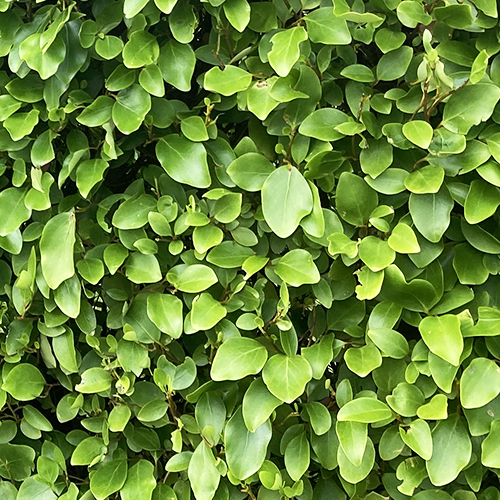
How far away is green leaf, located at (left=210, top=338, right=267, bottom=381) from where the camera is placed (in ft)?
2.34

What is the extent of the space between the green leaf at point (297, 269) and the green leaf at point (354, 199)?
0.08 m

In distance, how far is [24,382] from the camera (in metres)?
0.84

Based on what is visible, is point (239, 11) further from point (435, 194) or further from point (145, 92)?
point (435, 194)

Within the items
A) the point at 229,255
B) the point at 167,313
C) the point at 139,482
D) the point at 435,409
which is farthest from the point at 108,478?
the point at 435,409

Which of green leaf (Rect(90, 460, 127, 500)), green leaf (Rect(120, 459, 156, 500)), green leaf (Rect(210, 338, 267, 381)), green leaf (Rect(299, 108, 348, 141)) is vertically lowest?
green leaf (Rect(120, 459, 156, 500))

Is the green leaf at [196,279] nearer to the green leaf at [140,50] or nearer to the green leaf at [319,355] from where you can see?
the green leaf at [319,355]

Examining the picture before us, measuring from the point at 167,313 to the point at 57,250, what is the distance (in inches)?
7.3

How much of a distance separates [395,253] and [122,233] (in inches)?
15.4

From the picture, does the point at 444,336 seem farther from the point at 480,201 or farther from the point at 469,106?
the point at 469,106

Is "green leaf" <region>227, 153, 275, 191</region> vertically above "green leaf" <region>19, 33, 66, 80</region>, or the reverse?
"green leaf" <region>19, 33, 66, 80</region>

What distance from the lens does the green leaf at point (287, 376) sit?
2.29 feet

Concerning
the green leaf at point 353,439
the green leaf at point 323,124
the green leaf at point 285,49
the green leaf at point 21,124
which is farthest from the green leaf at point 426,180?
the green leaf at point 21,124

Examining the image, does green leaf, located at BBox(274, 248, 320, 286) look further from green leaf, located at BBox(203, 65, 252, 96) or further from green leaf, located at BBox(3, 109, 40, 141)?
green leaf, located at BBox(3, 109, 40, 141)

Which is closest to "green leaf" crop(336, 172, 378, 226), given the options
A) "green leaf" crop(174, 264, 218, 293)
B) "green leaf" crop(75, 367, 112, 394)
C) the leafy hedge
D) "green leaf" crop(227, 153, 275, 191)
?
the leafy hedge
